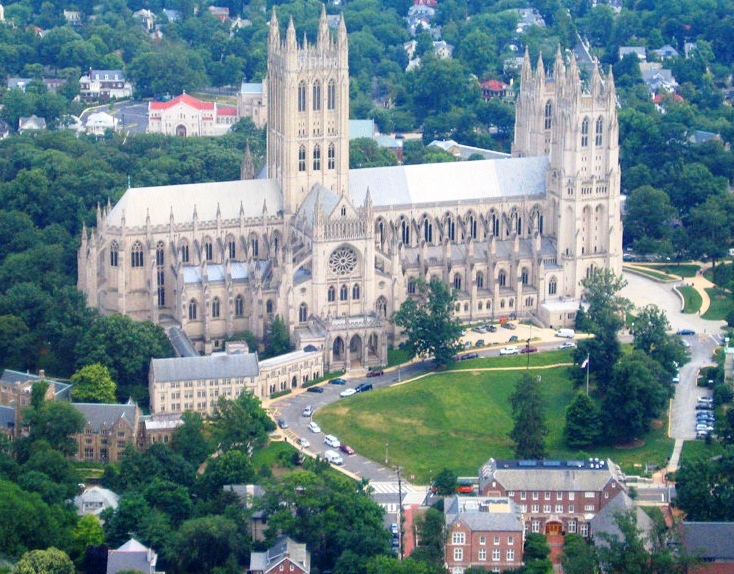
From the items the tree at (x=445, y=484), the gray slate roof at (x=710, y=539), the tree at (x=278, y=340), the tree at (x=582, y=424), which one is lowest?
the gray slate roof at (x=710, y=539)

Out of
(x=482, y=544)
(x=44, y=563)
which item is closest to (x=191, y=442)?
(x=44, y=563)

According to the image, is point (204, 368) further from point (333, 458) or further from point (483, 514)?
point (483, 514)

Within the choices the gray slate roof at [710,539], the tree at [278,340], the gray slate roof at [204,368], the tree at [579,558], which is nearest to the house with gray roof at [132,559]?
the tree at [579,558]

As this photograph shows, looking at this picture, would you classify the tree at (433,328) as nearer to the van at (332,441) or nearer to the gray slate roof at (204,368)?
the gray slate roof at (204,368)

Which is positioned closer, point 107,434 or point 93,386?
point 107,434

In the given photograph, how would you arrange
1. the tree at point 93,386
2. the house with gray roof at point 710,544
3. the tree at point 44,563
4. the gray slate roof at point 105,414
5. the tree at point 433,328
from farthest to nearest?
1. the tree at point 433,328
2. the tree at point 93,386
3. the gray slate roof at point 105,414
4. the house with gray roof at point 710,544
5. the tree at point 44,563

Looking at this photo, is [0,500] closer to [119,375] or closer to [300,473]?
[300,473]

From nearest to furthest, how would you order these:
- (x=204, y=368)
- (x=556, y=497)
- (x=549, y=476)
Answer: (x=556, y=497) < (x=549, y=476) < (x=204, y=368)
